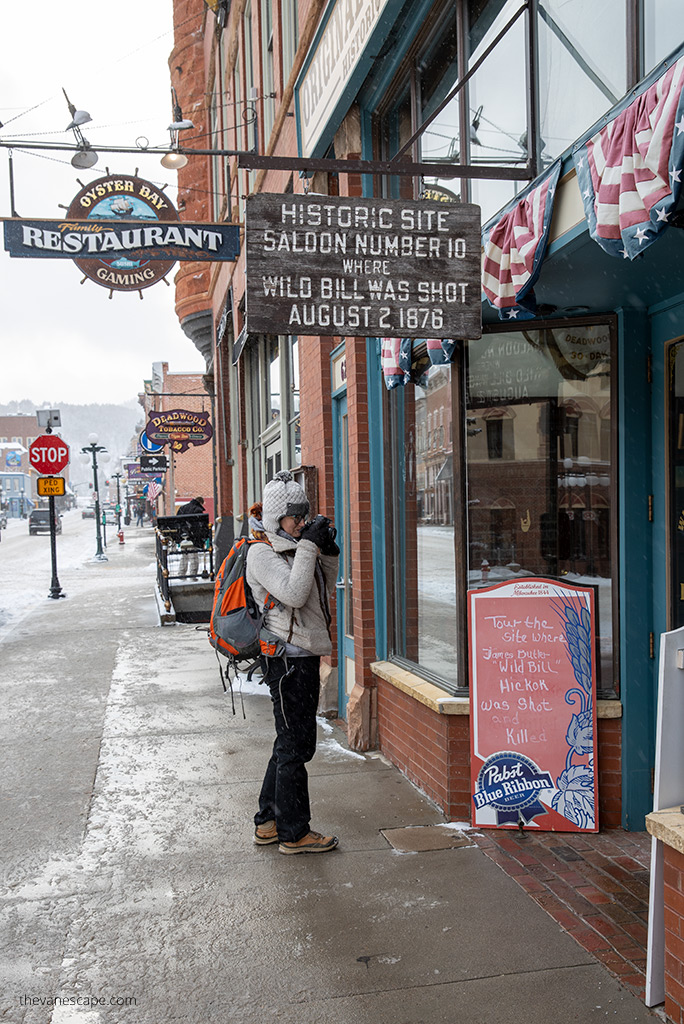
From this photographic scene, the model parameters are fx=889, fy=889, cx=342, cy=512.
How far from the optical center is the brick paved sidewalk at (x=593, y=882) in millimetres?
3508

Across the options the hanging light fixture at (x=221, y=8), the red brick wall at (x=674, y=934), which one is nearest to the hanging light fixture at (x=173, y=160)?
the hanging light fixture at (x=221, y=8)

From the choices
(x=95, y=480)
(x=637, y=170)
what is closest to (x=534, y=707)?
(x=637, y=170)

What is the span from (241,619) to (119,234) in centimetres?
640

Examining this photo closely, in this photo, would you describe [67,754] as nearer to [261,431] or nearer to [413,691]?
[413,691]

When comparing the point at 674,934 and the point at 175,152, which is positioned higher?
the point at 175,152

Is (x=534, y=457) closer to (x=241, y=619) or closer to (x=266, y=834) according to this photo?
(x=241, y=619)

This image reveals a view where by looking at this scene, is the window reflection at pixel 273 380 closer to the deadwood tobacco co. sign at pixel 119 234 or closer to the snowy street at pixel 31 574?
the deadwood tobacco co. sign at pixel 119 234

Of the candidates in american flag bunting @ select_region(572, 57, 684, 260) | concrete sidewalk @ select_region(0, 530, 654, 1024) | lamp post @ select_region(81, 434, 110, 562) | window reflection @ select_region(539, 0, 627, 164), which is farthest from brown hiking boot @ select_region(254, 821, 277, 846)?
lamp post @ select_region(81, 434, 110, 562)

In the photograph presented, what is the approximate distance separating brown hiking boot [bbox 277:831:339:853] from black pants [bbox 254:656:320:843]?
27 mm

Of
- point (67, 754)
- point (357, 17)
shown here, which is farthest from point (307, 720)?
point (357, 17)

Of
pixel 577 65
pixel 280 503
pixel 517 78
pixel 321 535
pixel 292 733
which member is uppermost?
pixel 517 78

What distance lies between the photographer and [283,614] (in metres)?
4.57

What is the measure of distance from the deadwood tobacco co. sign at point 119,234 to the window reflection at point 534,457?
548 centimetres

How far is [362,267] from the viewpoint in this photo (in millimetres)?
3775
